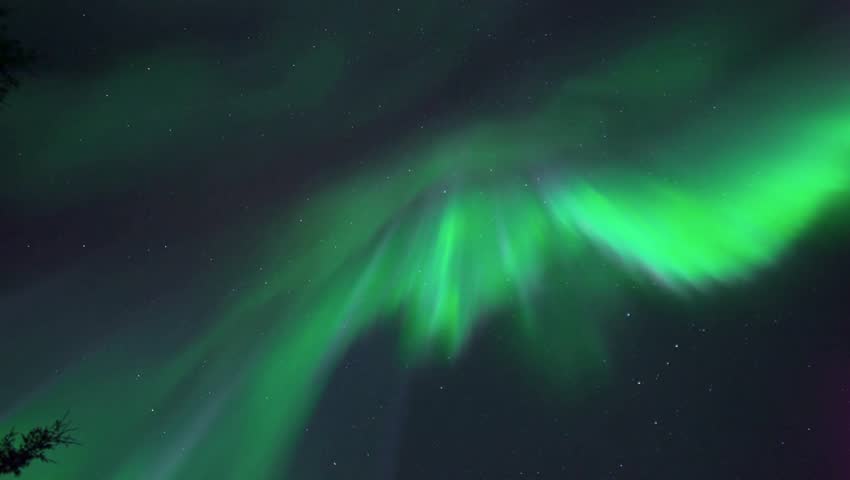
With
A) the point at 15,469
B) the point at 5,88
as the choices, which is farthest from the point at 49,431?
the point at 5,88

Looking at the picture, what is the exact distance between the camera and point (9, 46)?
6.34 meters

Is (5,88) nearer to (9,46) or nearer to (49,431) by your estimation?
(9,46)

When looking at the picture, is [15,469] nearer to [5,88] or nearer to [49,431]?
[49,431]

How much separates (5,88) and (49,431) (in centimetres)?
322

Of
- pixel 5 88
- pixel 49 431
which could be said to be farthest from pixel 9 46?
pixel 49 431

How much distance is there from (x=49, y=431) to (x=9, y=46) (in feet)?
11.7

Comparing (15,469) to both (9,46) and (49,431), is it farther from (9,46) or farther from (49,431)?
(9,46)

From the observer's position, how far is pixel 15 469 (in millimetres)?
6129

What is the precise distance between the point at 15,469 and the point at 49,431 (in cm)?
41

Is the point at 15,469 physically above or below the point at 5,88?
below

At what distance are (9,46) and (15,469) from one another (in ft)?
12.5

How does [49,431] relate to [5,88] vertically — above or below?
below

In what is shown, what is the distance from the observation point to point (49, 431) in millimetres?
6414

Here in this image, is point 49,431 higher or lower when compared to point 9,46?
lower
